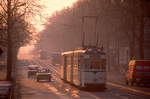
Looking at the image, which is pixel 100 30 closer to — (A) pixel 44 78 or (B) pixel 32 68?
(B) pixel 32 68

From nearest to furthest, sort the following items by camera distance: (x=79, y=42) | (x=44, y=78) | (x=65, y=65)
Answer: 1. (x=65, y=65)
2. (x=44, y=78)
3. (x=79, y=42)

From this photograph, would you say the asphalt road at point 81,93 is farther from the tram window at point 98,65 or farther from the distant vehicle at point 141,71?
the tram window at point 98,65

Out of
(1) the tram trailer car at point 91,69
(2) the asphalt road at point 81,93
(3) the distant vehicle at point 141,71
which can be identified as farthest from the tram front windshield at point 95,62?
(3) the distant vehicle at point 141,71

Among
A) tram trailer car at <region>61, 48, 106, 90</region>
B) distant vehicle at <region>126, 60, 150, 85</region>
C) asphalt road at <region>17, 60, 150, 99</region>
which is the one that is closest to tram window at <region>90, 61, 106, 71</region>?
tram trailer car at <region>61, 48, 106, 90</region>

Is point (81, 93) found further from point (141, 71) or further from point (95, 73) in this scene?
point (141, 71)

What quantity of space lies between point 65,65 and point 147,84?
871 cm

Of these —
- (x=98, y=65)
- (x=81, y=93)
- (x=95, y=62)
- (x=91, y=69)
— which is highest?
(x=95, y=62)

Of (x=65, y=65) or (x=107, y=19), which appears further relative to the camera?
(x=107, y=19)

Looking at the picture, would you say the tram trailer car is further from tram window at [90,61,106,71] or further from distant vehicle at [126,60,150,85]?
distant vehicle at [126,60,150,85]

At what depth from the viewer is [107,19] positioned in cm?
7681

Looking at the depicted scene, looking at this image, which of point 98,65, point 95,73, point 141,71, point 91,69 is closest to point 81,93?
point 95,73

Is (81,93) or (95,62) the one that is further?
(95,62)

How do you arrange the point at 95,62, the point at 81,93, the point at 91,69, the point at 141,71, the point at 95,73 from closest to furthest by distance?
the point at 81,93
the point at 95,73
the point at 91,69
the point at 95,62
the point at 141,71

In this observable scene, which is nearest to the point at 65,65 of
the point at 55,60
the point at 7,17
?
the point at 7,17
